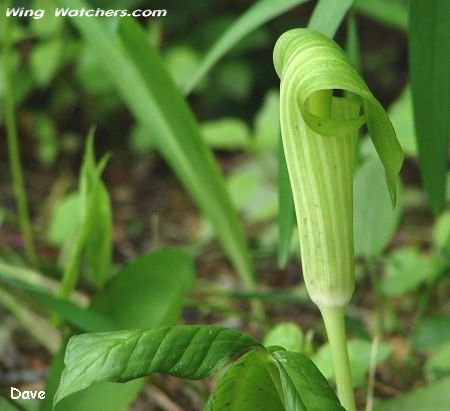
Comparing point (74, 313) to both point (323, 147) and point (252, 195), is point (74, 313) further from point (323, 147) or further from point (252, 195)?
point (252, 195)

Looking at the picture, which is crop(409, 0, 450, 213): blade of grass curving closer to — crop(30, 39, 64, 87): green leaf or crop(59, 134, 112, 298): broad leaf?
crop(59, 134, 112, 298): broad leaf

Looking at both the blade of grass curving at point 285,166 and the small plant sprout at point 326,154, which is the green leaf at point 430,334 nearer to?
the blade of grass curving at point 285,166

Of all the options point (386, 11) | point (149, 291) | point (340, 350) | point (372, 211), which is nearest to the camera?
point (340, 350)

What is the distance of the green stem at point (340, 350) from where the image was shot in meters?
0.68

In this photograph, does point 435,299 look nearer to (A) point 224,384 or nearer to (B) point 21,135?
(A) point 224,384

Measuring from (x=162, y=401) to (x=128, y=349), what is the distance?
552 mm

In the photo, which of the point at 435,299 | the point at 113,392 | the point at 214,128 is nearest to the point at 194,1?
the point at 214,128

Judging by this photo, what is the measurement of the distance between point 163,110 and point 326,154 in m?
0.52

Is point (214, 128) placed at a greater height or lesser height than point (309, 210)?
lesser

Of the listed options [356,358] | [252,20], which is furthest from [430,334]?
[252,20]

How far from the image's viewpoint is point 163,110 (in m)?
1.12

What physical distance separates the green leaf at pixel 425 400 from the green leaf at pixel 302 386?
0.28 m

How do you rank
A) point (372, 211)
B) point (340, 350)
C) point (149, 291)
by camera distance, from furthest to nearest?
point (372, 211) → point (149, 291) → point (340, 350)

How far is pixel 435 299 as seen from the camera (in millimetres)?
1573
